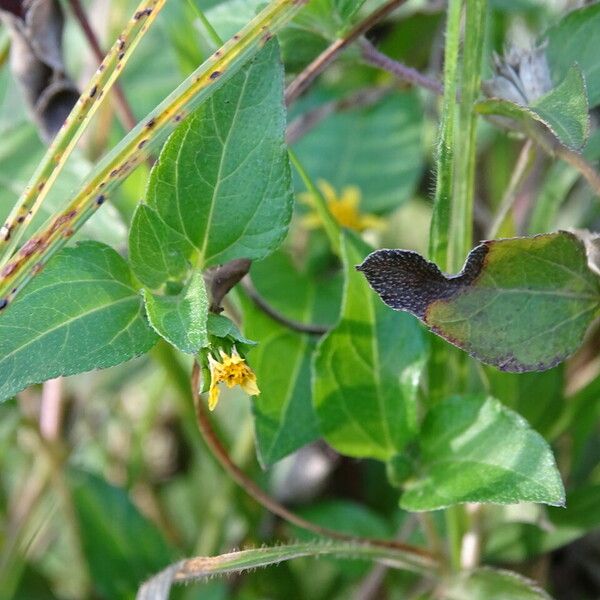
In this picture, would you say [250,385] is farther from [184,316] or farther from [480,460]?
[480,460]

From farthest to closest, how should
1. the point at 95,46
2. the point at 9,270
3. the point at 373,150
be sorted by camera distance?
the point at 373,150 → the point at 95,46 → the point at 9,270

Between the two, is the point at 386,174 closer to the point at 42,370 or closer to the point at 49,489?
the point at 49,489

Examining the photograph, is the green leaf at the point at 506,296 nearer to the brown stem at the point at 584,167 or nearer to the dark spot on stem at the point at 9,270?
the brown stem at the point at 584,167

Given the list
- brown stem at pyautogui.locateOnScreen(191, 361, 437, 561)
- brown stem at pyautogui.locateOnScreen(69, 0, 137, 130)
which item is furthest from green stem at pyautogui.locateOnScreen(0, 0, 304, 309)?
brown stem at pyautogui.locateOnScreen(69, 0, 137, 130)

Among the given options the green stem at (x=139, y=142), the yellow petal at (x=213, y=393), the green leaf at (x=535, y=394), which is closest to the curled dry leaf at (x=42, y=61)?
the green stem at (x=139, y=142)

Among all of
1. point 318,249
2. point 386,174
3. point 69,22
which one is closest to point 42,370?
point 318,249

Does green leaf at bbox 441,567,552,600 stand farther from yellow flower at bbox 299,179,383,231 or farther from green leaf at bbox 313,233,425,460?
yellow flower at bbox 299,179,383,231

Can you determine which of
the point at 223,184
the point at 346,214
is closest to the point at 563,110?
the point at 223,184
